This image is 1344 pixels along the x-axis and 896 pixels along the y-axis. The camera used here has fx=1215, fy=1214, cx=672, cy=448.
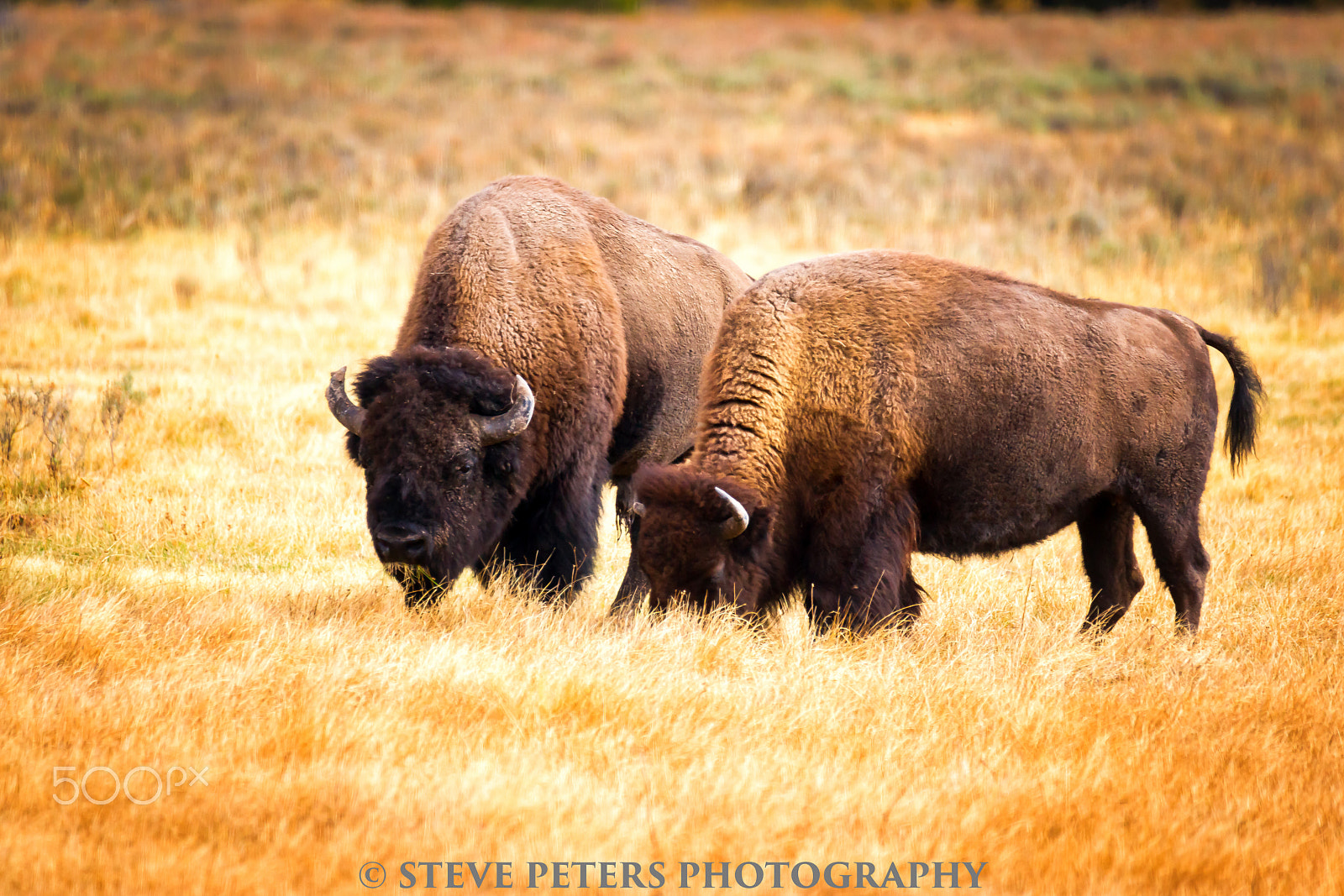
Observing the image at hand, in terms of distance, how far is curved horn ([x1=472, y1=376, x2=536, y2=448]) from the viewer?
18.5ft

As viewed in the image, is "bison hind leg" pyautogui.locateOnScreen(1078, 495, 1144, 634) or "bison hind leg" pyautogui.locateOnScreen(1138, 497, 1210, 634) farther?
"bison hind leg" pyautogui.locateOnScreen(1078, 495, 1144, 634)

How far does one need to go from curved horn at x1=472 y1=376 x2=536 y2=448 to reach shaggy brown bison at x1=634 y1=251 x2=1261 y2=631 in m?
0.73

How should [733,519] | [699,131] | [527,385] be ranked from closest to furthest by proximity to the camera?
[733,519]
[527,385]
[699,131]

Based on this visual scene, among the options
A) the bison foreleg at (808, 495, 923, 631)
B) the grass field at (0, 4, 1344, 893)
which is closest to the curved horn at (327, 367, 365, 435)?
the grass field at (0, 4, 1344, 893)

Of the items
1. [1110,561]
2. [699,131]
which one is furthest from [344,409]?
[699,131]

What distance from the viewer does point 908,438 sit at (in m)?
5.60

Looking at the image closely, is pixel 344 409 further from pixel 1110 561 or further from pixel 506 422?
pixel 1110 561

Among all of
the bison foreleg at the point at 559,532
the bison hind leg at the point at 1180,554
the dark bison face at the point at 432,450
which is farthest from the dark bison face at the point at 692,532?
the bison hind leg at the point at 1180,554

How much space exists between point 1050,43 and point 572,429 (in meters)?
36.4

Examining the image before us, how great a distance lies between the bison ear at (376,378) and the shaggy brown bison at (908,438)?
4.18ft

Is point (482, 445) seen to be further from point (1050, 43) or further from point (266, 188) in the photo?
point (1050, 43)

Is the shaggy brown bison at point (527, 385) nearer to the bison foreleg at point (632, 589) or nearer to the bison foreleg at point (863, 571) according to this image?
the bison foreleg at point (632, 589)

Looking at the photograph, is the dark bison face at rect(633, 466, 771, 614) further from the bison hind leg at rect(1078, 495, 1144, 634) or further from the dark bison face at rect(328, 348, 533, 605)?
the bison hind leg at rect(1078, 495, 1144, 634)

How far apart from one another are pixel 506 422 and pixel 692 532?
1135mm
